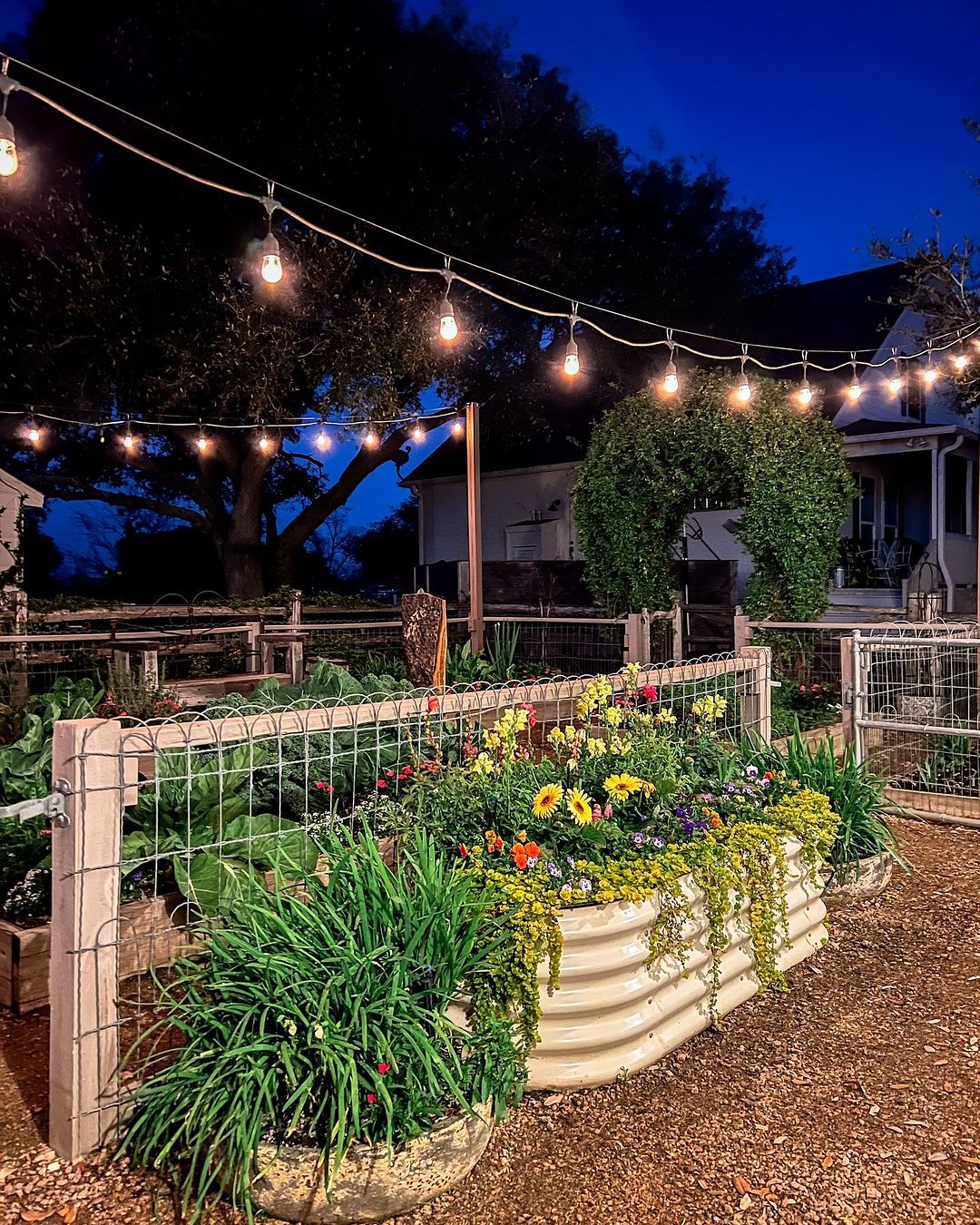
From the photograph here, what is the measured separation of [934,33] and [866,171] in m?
72.2

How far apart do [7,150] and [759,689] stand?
5004 mm

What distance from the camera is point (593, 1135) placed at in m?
2.80

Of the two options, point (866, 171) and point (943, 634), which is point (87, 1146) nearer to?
point (943, 634)

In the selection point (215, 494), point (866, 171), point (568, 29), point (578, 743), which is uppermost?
point (866, 171)

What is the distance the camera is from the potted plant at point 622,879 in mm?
2992

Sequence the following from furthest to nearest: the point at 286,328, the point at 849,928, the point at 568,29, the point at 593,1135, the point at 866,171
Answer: the point at 866,171 → the point at 568,29 → the point at 286,328 → the point at 849,928 → the point at 593,1135

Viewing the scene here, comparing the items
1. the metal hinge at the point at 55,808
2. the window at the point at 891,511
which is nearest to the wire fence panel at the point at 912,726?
the metal hinge at the point at 55,808

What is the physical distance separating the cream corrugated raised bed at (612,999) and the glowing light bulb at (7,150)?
434cm

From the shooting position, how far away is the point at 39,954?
11.5 feet

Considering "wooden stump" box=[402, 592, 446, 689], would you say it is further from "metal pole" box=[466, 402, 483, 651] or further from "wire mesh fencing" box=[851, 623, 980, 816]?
"metal pole" box=[466, 402, 483, 651]

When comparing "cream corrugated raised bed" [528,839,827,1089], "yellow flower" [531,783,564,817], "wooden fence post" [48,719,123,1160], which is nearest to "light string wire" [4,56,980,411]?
"wooden fence post" [48,719,123,1160]

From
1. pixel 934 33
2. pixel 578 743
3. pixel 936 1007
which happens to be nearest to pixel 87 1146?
pixel 578 743

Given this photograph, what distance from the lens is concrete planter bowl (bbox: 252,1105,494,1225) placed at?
7.61 ft

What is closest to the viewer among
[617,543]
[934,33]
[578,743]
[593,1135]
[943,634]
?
[593,1135]
